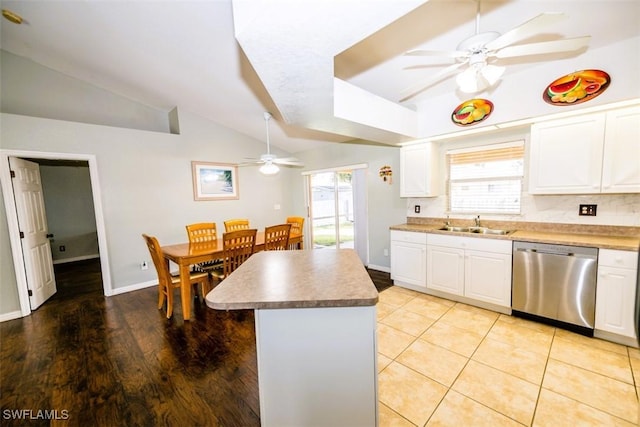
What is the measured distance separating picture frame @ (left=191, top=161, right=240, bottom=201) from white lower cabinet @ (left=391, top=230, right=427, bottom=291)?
3.17 meters

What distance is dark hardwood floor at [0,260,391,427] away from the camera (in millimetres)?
1623

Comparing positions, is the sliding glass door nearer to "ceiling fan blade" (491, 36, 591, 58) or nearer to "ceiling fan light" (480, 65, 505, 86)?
"ceiling fan light" (480, 65, 505, 86)

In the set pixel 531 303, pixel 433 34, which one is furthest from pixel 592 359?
pixel 433 34

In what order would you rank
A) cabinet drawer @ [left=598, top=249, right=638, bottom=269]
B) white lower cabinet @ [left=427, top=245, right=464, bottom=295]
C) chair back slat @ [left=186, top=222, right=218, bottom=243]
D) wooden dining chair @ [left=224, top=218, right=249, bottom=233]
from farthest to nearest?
wooden dining chair @ [left=224, top=218, right=249, bottom=233] → chair back slat @ [left=186, top=222, right=218, bottom=243] → white lower cabinet @ [left=427, top=245, right=464, bottom=295] → cabinet drawer @ [left=598, top=249, right=638, bottom=269]

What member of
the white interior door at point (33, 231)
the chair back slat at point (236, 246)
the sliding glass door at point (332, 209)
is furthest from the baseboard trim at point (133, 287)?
the sliding glass door at point (332, 209)

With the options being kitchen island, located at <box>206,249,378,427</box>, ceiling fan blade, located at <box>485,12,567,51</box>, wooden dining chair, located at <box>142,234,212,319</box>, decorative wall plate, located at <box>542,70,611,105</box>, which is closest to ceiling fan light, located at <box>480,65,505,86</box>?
ceiling fan blade, located at <box>485,12,567,51</box>

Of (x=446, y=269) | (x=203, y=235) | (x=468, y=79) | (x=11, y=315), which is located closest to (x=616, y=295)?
(x=446, y=269)

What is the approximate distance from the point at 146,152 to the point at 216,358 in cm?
338

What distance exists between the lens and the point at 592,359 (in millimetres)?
1983

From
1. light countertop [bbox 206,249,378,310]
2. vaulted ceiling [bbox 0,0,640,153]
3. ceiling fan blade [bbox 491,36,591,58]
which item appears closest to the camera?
light countertop [bbox 206,249,378,310]

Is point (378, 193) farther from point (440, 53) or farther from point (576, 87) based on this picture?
point (440, 53)

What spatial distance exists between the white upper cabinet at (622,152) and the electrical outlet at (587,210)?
12.5 inches

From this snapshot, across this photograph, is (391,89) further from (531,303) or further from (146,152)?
(146,152)

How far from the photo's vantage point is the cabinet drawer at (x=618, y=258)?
2010 mm
